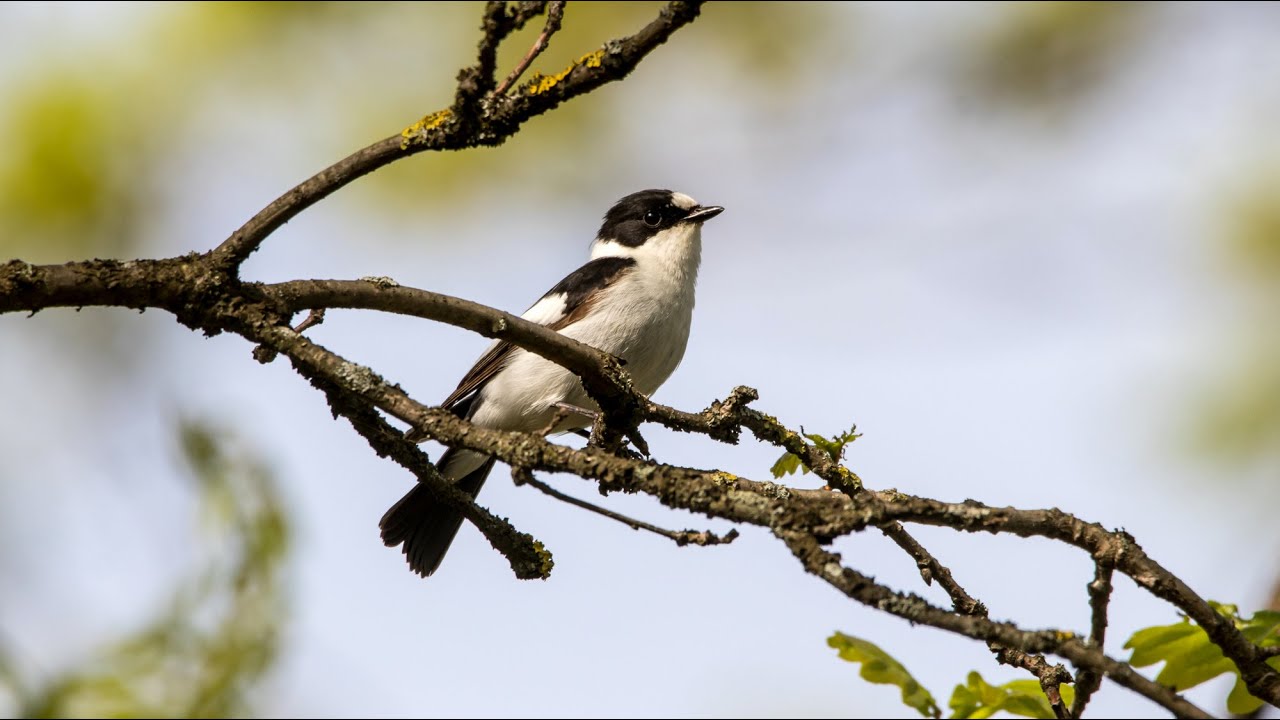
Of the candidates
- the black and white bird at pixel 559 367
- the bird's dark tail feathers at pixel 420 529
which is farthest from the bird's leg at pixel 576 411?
the bird's dark tail feathers at pixel 420 529

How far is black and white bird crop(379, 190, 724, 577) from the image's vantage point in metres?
5.31

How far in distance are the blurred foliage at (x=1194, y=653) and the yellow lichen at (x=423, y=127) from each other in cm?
165

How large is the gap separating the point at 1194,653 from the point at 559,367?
10.9 feet

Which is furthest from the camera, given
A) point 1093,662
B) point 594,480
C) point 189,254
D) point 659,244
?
point 659,244

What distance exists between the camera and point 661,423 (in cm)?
274

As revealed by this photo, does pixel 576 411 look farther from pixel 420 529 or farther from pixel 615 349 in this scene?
pixel 420 529

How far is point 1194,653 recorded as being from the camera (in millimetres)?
2371

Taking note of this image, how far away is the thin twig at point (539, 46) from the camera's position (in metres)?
2.29

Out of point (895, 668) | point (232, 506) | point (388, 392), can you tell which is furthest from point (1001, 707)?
point (232, 506)

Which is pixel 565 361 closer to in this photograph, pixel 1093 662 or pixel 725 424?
pixel 725 424

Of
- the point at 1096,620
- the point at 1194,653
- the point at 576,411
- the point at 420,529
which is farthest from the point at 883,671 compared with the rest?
the point at 420,529

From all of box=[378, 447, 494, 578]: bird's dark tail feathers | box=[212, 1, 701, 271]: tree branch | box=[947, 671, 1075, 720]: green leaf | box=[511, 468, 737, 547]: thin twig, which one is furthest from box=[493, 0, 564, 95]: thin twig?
box=[378, 447, 494, 578]: bird's dark tail feathers

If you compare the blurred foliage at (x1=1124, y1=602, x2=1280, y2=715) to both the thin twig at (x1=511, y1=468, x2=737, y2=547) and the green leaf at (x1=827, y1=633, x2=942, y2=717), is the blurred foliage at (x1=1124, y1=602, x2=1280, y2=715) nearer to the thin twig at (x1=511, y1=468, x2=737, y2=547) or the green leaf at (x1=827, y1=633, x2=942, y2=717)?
the green leaf at (x1=827, y1=633, x2=942, y2=717)

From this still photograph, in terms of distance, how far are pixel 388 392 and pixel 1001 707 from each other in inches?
50.9
